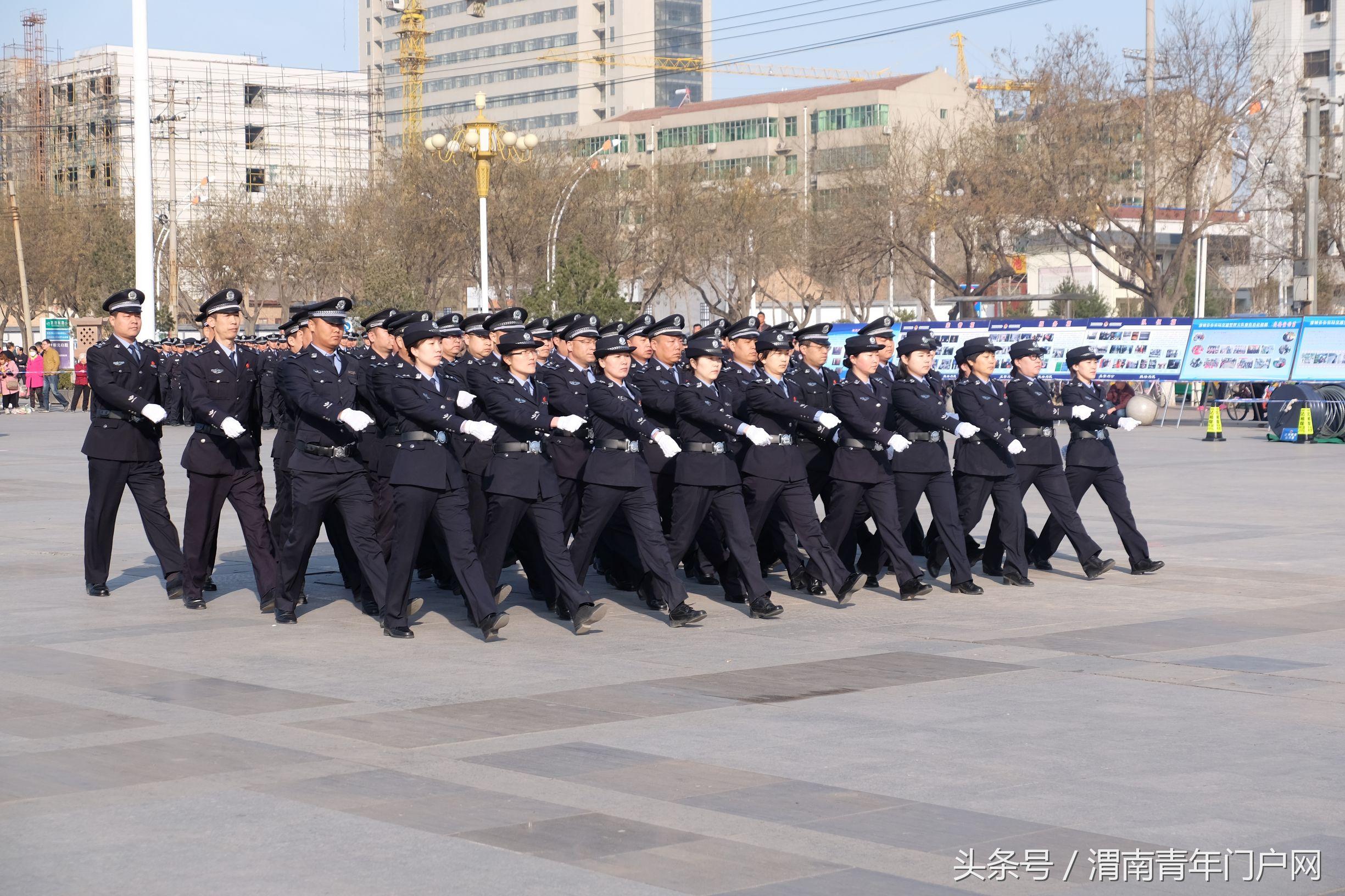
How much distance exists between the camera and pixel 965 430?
11.5 m

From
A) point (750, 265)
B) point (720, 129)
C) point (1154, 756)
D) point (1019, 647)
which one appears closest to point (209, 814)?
point (1154, 756)

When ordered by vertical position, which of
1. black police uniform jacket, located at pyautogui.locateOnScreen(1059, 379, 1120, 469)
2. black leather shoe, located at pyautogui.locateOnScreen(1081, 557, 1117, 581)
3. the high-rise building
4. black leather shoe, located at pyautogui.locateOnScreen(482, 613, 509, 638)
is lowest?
black leather shoe, located at pyautogui.locateOnScreen(1081, 557, 1117, 581)

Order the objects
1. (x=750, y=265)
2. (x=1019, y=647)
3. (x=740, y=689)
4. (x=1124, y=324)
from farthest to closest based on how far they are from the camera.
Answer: (x=750, y=265) → (x=1124, y=324) → (x=1019, y=647) → (x=740, y=689)

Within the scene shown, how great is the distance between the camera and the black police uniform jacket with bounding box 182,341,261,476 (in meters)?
10.7

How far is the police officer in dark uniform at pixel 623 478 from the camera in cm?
1020

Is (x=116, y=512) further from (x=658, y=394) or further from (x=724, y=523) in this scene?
(x=724, y=523)

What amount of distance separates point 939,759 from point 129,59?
→ 9381cm

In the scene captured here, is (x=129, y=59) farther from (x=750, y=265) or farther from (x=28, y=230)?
(x=750, y=265)

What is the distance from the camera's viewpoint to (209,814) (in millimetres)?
5910

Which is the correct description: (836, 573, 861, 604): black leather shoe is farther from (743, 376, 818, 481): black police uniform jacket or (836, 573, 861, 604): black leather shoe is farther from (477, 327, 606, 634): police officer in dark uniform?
(477, 327, 606, 634): police officer in dark uniform

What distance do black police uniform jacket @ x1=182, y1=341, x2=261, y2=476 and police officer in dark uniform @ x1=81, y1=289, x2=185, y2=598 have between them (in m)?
0.35

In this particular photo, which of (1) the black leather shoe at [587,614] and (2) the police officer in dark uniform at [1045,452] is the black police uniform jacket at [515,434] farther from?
(2) the police officer in dark uniform at [1045,452]

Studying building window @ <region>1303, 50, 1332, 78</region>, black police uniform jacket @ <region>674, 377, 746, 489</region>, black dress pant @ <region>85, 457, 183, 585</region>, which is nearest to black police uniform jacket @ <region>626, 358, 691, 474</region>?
black police uniform jacket @ <region>674, 377, 746, 489</region>

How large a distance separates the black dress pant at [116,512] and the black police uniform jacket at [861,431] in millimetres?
4329
